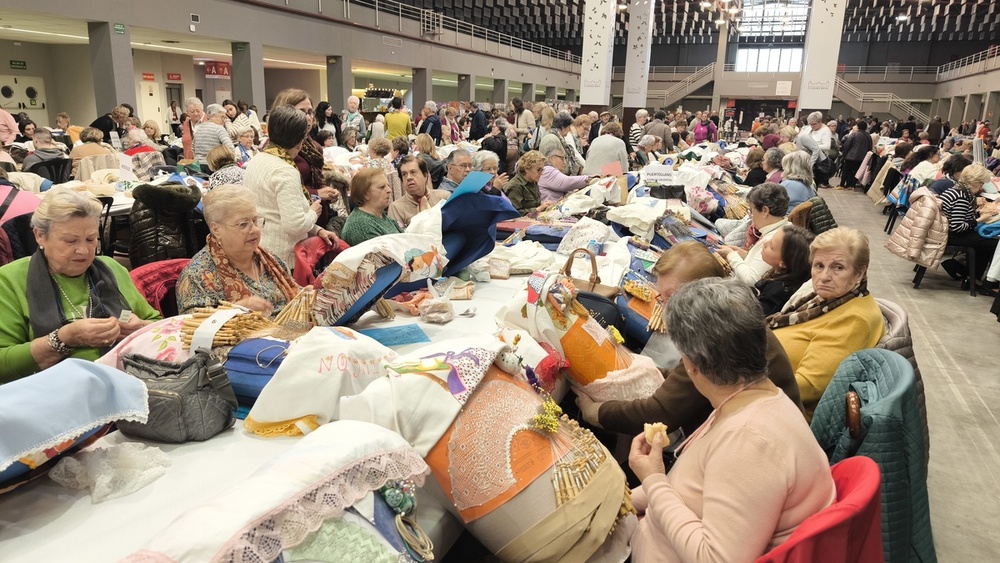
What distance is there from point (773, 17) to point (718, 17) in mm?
4905

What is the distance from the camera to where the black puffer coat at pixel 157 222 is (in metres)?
3.92

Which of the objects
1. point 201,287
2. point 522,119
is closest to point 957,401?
point 201,287

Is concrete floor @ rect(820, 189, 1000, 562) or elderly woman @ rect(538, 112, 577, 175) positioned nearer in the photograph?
concrete floor @ rect(820, 189, 1000, 562)

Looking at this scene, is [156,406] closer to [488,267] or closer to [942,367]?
[488,267]

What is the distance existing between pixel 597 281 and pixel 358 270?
4.04 ft

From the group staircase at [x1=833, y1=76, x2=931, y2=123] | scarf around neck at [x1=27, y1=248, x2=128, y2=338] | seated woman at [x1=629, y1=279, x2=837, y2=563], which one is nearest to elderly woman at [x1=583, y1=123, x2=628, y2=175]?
scarf around neck at [x1=27, y1=248, x2=128, y2=338]

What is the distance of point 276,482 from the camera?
1.16m

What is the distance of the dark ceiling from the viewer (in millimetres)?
29328

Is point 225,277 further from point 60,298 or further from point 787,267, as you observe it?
point 787,267

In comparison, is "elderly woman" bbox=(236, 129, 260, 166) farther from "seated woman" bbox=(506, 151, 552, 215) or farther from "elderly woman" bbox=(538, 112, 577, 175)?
"seated woman" bbox=(506, 151, 552, 215)

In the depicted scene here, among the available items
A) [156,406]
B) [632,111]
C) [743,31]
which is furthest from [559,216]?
[743,31]

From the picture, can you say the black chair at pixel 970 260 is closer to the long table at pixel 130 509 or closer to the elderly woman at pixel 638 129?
the elderly woman at pixel 638 129

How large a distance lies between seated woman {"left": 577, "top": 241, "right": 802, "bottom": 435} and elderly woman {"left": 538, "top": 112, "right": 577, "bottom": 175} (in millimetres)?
4220

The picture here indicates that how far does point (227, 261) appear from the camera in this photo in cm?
249
